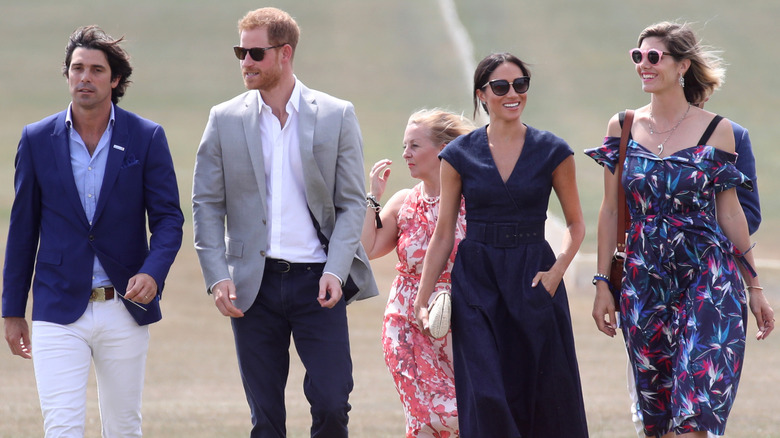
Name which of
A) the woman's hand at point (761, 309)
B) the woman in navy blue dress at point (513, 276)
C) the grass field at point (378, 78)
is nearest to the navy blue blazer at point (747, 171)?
the woman's hand at point (761, 309)

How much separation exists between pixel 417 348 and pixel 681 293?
58.6 inches

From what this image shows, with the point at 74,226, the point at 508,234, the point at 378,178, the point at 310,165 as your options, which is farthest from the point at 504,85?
the point at 74,226

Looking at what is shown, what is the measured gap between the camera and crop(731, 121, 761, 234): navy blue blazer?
595cm

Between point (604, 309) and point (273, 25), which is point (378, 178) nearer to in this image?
point (273, 25)

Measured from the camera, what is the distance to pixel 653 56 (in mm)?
5469

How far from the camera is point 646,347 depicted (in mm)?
5445

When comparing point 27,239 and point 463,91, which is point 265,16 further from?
point 463,91

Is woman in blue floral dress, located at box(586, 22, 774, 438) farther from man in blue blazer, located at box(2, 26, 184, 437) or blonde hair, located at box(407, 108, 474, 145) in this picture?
man in blue blazer, located at box(2, 26, 184, 437)

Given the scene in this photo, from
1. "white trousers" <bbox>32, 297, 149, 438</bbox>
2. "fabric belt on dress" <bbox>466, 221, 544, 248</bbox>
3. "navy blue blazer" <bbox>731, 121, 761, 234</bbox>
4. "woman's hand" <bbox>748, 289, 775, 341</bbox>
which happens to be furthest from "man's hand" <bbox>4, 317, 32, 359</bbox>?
"navy blue blazer" <bbox>731, 121, 761, 234</bbox>

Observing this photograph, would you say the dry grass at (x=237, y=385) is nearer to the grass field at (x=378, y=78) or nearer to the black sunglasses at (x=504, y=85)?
the grass field at (x=378, y=78)

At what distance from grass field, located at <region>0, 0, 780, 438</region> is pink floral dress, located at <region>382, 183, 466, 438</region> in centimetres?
535

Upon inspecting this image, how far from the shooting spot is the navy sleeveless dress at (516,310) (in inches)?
202

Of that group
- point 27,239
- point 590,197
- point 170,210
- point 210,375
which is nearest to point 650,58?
point 170,210

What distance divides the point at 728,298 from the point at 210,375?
7835 millimetres
